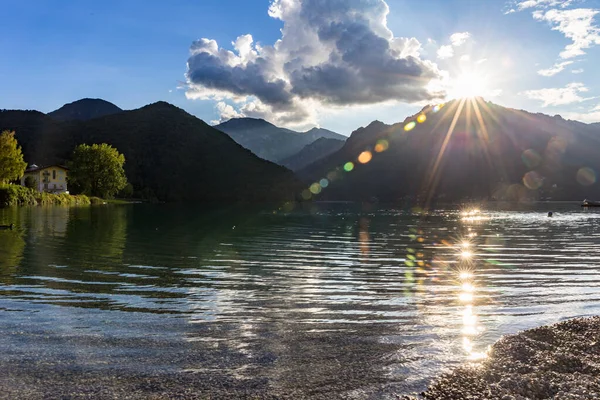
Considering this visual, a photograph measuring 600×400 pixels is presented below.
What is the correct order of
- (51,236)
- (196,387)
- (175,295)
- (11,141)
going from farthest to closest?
(11,141)
(51,236)
(175,295)
(196,387)

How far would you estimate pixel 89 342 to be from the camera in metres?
11.5

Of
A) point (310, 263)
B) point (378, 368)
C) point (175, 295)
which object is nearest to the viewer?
point (378, 368)

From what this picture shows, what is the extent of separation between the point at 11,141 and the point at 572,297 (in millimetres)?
123755

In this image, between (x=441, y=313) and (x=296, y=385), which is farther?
(x=441, y=313)

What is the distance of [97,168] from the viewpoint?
155000 millimetres

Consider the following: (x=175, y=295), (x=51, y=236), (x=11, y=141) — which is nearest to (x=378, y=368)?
(x=175, y=295)

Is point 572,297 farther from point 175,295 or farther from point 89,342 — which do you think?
point 89,342

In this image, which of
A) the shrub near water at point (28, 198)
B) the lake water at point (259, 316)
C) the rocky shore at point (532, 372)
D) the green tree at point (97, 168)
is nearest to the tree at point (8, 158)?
the shrub near water at point (28, 198)

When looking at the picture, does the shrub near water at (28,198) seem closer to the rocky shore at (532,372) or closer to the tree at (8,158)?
the tree at (8,158)

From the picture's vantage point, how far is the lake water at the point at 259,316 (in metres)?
9.34

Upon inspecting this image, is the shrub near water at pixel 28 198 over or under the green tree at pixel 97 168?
under

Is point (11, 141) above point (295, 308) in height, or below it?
above

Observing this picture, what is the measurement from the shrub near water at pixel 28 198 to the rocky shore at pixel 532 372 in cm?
11154

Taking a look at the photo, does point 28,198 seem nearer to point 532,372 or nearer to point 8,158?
point 8,158
